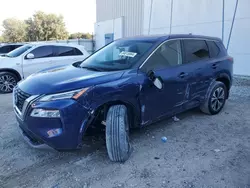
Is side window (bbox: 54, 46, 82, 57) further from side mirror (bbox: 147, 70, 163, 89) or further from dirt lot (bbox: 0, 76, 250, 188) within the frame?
side mirror (bbox: 147, 70, 163, 89)

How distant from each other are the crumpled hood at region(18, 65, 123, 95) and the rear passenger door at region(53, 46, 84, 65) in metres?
5.03

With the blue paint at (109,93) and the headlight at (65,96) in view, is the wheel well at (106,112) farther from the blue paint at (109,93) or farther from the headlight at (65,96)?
the headlight at (65,96)

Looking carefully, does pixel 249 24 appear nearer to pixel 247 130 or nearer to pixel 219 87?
pixel 219 87

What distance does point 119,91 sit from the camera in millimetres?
3180

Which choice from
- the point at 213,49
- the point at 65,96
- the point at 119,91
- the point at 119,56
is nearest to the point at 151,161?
the point at 119,91

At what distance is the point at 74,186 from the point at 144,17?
12672 mm

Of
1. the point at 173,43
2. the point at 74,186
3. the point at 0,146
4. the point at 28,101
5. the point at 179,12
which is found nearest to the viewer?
the point at 74,186

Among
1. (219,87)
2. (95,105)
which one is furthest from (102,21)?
(95,105)

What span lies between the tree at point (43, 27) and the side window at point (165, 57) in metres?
37.2

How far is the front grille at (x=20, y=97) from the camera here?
9.98ft

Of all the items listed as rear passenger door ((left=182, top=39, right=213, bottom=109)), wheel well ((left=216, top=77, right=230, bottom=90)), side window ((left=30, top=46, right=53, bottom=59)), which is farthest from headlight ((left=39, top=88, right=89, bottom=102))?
side window ((left=30, top=46, right=53, bottom=59))

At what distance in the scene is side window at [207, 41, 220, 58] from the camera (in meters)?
4.76

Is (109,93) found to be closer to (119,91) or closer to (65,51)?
(119,91)

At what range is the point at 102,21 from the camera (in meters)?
19.9
